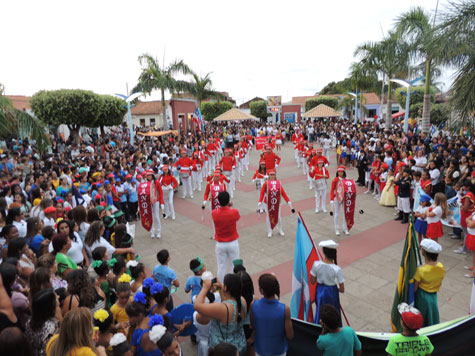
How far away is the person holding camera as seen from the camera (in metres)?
5.73

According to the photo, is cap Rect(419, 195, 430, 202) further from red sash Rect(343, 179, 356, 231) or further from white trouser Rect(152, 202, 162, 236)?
white trouser Rect(152, 202, 162, 236)

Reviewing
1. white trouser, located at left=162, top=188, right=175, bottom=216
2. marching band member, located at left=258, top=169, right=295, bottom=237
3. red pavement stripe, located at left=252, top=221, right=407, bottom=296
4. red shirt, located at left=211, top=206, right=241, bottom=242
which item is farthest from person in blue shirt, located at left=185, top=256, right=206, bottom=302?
white trouser, located at left=162, top=188, right=175, bottom=216

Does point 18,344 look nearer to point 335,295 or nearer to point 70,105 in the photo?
point 335,295

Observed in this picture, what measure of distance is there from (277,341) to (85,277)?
2.22m

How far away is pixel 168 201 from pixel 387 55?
707 inches

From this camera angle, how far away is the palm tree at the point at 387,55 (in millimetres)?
19844

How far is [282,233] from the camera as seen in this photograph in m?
8.98

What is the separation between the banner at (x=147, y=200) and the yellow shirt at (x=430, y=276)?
675cm

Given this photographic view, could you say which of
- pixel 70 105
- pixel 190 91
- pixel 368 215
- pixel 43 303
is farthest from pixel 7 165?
pixel 190 91

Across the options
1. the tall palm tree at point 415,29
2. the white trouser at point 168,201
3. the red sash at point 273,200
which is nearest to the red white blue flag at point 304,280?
the red sash at point 273,200

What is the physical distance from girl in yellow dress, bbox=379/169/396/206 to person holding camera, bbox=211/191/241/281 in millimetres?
7510

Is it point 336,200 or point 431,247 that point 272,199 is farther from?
point 431,247

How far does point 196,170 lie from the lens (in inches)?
→ 552

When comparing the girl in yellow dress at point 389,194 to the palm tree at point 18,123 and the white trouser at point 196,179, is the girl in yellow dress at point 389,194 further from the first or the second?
the palm tree at point 18,123
